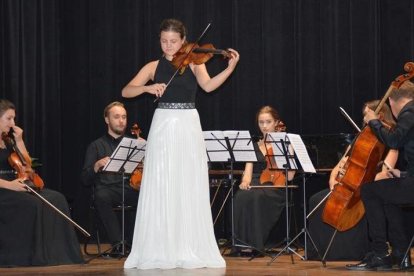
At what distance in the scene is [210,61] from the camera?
875cm

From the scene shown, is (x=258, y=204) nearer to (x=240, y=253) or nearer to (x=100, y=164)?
(x=240, y=253)

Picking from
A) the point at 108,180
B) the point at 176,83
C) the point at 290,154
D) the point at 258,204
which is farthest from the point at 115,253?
the point at 176,83

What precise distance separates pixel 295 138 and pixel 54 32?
12.5 ft

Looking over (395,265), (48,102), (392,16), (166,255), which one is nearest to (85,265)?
(166,255)

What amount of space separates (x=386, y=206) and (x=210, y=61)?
3.41 metres

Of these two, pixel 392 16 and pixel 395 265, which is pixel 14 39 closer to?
pixel 392 16

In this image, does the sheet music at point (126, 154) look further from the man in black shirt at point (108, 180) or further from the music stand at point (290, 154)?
the music stand at point (290, 154)

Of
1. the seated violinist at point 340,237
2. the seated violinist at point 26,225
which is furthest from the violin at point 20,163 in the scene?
the seated violinist at point 340,237

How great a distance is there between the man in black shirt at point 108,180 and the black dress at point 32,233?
0.71 m

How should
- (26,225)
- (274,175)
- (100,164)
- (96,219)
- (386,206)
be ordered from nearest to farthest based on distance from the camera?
1. (386,206)
2. (26,225)
3. (100,164)
4. (274,175)
5. (96,219)

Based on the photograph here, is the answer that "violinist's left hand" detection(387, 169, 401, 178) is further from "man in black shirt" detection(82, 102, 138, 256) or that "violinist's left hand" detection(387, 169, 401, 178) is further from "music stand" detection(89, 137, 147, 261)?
"man in black shirt" detection(82, 102, 138, 256)

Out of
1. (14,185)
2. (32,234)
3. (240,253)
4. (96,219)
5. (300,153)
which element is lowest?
(240,253)

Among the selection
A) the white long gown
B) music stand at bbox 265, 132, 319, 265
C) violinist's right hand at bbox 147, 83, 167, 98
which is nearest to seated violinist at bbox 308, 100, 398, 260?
music stand at bbox 265, 132, 319, 265

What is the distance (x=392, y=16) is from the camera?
27.1 feet
